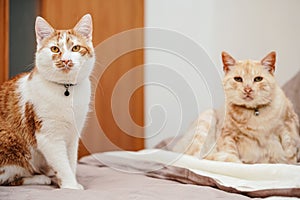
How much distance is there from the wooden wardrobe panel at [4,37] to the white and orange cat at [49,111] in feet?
3.33

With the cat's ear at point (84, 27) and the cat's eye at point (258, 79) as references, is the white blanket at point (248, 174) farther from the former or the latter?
the cat's ear at point (84, 27)

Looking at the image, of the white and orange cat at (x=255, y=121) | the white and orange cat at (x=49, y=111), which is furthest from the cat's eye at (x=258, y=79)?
the white and orange cat at (x=49, y=111)

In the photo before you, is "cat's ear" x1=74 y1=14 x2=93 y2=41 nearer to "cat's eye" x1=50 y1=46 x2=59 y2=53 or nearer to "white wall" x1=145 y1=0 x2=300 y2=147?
"cat's eye" x1=50 y1=46 x2=59 y2=53

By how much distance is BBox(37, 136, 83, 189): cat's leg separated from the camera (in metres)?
1.42

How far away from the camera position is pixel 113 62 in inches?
104

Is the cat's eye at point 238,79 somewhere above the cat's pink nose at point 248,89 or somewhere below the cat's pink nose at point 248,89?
above

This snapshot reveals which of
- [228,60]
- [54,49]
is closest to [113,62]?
[228,60]

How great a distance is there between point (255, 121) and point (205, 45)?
1.10 meters

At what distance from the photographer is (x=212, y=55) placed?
2734 mm

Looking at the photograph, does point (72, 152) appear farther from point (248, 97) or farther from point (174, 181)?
point (248, 97)

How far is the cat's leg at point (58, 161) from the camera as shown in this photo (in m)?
1.42

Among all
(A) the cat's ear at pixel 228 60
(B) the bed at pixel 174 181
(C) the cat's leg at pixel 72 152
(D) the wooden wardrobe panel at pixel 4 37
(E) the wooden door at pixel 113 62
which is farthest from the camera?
(E) the wooden door at pixel 113 62

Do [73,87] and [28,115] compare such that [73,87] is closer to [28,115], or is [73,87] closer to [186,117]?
[28,115]

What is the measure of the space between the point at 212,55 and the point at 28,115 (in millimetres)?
1577
